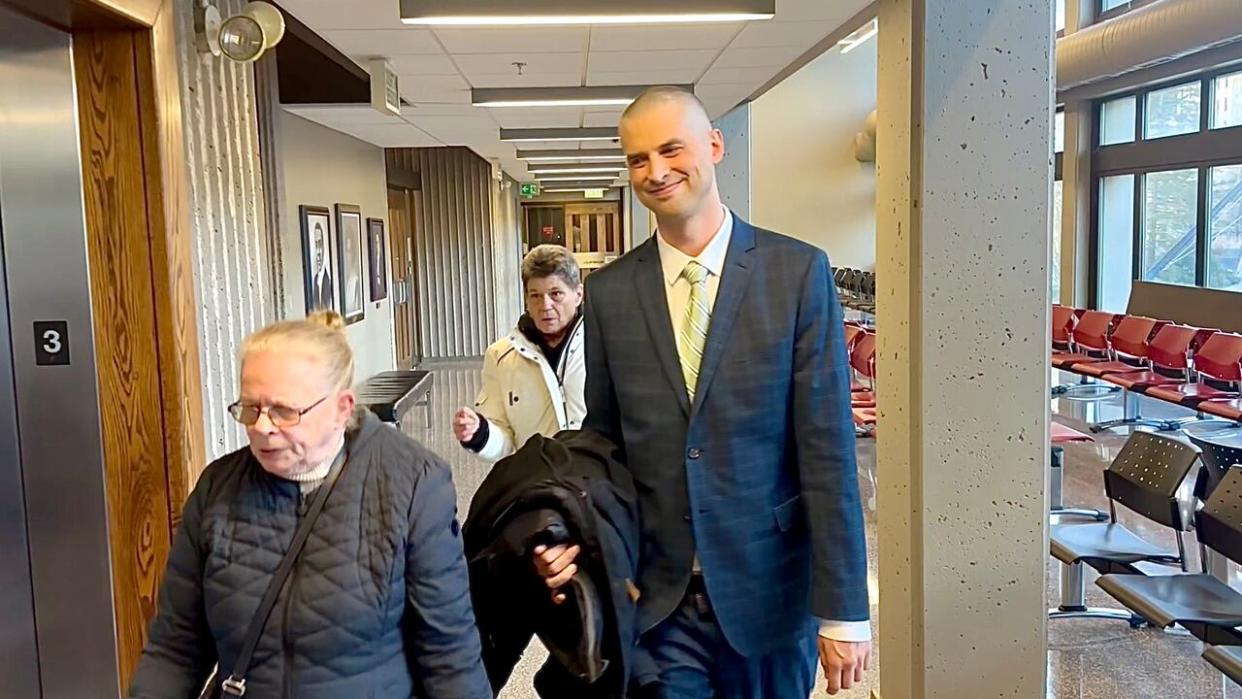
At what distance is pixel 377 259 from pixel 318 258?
278 cm

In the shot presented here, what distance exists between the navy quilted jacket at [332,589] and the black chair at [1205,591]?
8.62 ft

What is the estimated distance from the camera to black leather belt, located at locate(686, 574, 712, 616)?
192cm

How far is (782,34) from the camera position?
16.4ft

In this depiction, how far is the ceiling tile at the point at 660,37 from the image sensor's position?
4.86 meters

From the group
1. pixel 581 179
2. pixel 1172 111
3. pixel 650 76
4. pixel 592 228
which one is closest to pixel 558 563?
pixel 650 76

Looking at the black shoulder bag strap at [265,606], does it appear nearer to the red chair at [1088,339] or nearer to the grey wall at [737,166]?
the grey wall at [737,166]

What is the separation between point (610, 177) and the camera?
16.9 m

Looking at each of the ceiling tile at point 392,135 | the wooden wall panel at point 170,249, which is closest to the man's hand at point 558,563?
the wooden wall panel at point 170,249

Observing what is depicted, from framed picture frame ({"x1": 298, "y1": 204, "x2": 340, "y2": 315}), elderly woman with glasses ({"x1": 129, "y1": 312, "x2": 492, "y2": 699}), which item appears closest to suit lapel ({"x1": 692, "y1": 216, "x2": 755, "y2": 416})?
elderly woman with glasses ({"x1": 129, "y1": 312, "x2": 492, "y2": 699})

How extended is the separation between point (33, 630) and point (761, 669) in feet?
7.36

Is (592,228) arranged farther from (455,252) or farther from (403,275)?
(403,275)

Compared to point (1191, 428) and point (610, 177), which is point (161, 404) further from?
point (610, 177)

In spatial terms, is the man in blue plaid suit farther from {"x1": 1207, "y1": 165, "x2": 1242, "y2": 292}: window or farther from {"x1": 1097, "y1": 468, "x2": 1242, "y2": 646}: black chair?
{"x1": 1207, "y1": 165, "x2": 1242, "y2": 292}: window

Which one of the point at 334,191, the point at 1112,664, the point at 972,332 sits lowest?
the point at 1112,664
